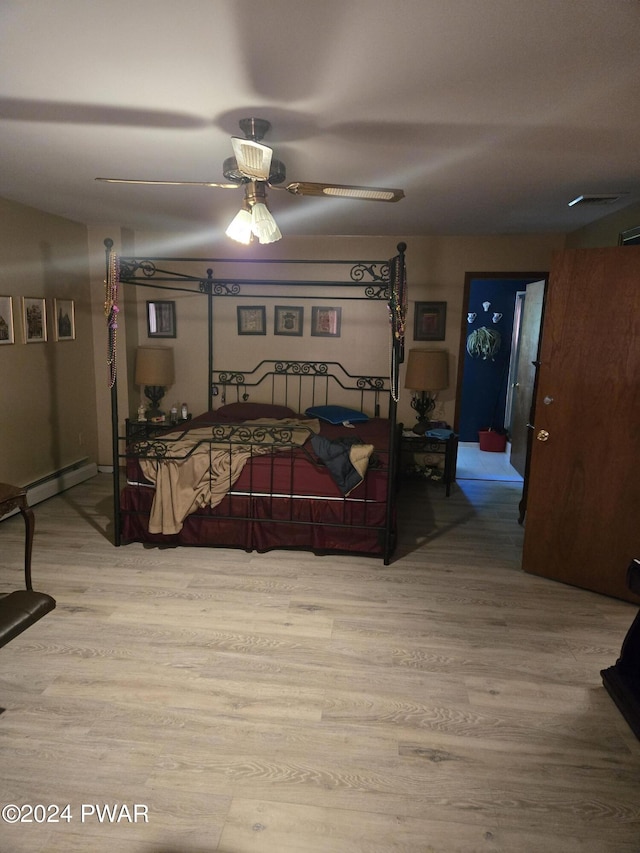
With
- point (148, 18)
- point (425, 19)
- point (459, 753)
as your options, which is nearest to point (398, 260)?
point (425, 19)

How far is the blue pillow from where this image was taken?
481 cm

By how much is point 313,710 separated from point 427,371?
3.42 meters

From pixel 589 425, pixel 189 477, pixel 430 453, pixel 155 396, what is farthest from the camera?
pixel 155 396

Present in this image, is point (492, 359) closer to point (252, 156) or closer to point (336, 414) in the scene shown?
point (336, 414)

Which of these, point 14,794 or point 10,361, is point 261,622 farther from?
point 10,361

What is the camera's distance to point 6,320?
13.1 ft

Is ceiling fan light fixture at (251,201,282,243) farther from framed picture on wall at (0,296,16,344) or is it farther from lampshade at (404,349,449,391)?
lampshade at (404,349,449,391)

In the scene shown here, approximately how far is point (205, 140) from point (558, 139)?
1667 millimetres

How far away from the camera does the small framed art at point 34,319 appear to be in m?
4.20

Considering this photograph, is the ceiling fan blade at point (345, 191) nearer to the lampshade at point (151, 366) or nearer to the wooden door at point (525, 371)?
the lampshade at point (151, 366)

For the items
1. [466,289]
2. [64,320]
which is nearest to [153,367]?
[64,320]

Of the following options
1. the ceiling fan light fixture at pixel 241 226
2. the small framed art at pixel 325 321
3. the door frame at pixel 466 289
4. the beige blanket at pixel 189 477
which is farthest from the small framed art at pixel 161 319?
the ceiling fan light fixture at pixel 241 226

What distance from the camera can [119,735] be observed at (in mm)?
2051

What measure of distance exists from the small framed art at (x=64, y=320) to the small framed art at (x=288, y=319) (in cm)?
197
